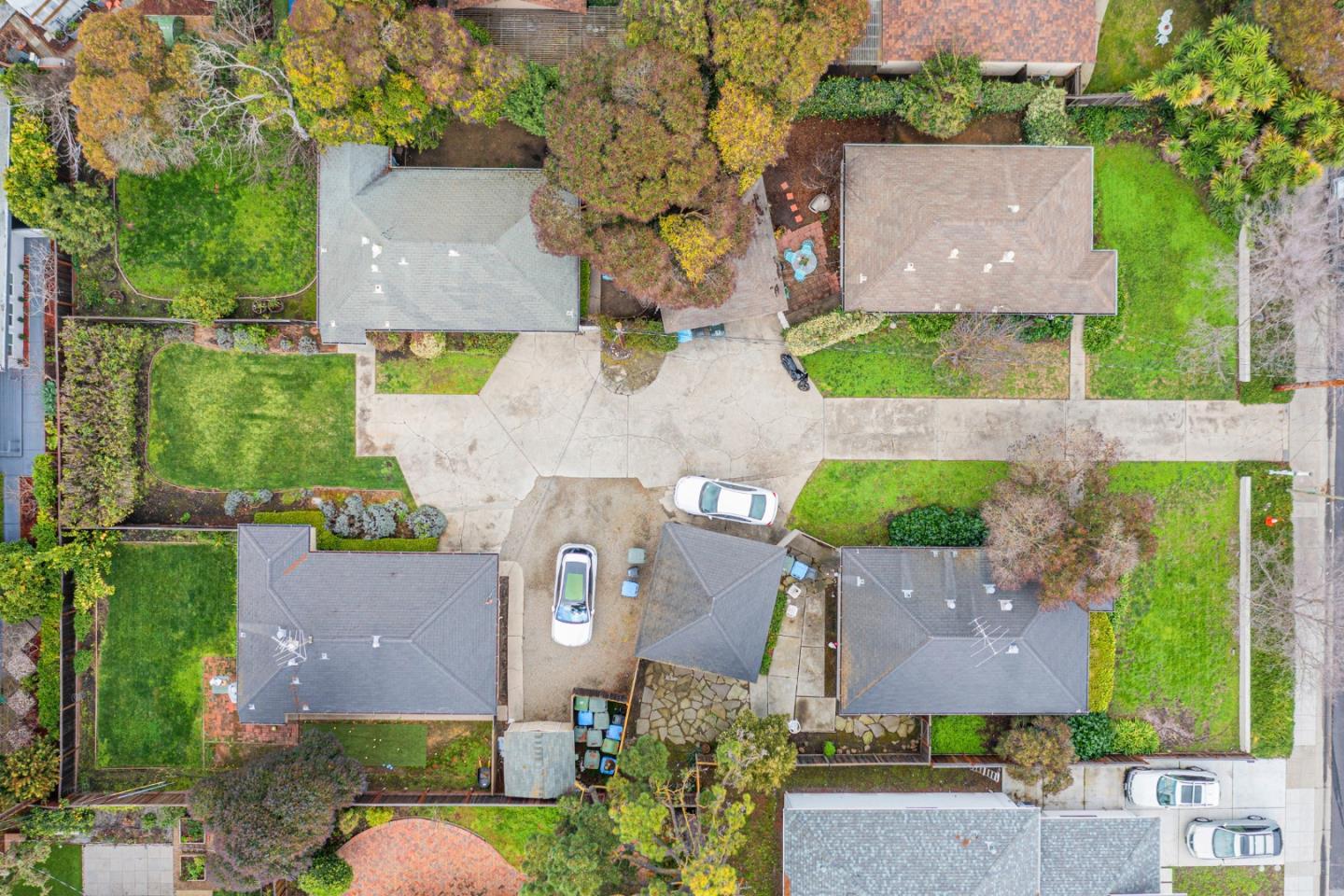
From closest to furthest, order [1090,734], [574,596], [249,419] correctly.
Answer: [574,596] → [1090,734] → [249,419]

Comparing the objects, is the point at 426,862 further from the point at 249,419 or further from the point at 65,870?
the point at 249,419

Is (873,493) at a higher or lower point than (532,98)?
lower

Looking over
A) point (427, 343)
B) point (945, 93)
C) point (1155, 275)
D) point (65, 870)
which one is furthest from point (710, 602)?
point (65, 870)

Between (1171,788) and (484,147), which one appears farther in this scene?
(484,147)

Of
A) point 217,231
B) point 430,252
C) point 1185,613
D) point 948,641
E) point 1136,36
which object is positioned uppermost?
point 1136,36

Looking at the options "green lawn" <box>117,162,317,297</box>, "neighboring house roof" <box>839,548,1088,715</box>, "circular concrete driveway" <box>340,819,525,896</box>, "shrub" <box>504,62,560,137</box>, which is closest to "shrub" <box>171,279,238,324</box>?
"green lawn" <box>117,162,317,297</box>

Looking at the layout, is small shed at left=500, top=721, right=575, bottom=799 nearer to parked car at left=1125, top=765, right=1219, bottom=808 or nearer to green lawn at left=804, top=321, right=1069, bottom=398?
green lawn at left=804, top=321, right=1069, bottom=398
